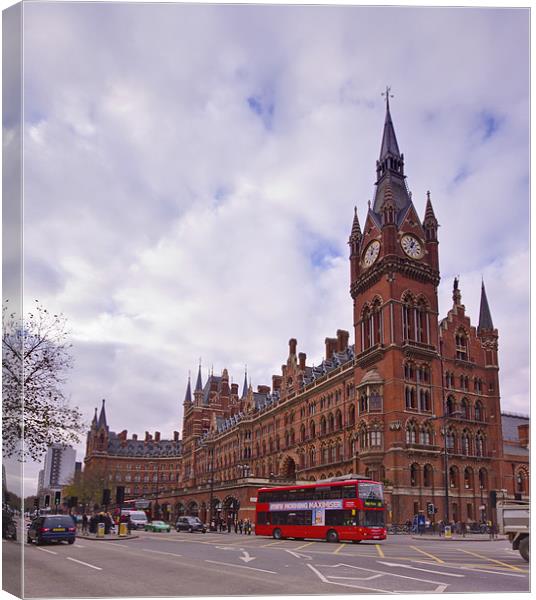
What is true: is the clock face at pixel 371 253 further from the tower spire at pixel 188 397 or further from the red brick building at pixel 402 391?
the tower spire at pixel 188 397

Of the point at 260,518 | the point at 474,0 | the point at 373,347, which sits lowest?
the point at 260,518

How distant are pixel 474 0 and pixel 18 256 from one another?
46.1ft

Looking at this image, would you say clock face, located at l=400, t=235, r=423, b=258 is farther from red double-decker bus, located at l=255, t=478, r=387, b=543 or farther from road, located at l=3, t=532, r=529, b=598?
road, located at l=3, t=532, r=529, b=598

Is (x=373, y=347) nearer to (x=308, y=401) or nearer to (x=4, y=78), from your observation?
(x=308, y=401)

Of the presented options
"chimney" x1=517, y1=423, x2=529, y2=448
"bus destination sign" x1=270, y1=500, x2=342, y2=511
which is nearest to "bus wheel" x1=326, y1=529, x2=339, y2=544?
"bus destination sign" x1=270, y1=500, x2=342, y2=511

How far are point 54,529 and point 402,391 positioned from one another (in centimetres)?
3971

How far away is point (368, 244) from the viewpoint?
6938 cm

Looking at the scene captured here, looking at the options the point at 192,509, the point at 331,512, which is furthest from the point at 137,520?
the point at 331,512

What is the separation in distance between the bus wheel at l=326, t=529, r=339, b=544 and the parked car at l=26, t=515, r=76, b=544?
15.8m

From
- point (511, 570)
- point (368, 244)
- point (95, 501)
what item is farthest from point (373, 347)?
point (95, 501)

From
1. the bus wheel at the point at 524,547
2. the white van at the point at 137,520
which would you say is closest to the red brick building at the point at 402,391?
the white van at the point at 137,520

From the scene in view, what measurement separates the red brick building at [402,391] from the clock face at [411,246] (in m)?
0.13

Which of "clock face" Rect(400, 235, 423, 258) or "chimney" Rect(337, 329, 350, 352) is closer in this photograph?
"clock face" Rect(400, 235, 423, 258)

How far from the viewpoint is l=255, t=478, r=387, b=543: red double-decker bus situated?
122ft
